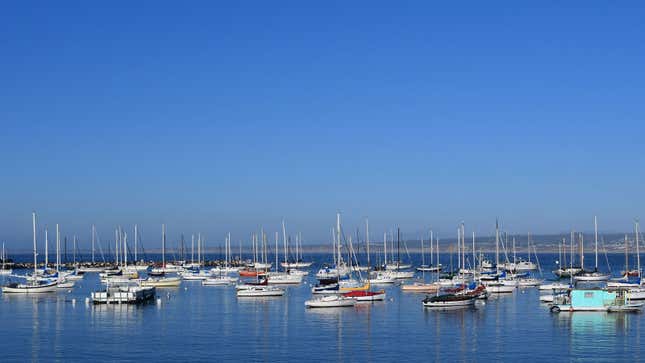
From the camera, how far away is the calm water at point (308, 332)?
51.3 metres

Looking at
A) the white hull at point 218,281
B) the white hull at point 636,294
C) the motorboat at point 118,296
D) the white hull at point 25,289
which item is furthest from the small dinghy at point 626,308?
the white hull at point 25,289

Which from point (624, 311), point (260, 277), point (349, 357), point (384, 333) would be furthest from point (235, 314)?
point (260, 277)

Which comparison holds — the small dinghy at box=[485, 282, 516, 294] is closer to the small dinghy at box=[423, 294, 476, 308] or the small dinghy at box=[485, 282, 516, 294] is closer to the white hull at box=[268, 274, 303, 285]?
the small dinghy at box=[423, 294, 476, 308]

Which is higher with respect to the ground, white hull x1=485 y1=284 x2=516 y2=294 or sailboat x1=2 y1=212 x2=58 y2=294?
sailboat x1=2 y1=212 x2=58 y2=294

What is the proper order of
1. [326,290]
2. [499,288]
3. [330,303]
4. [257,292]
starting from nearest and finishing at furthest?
[330,303]
[257,292]
[326,290]
[499,288]

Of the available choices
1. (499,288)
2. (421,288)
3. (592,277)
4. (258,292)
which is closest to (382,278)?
(421,288)

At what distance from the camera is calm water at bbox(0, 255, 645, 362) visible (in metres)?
51.3

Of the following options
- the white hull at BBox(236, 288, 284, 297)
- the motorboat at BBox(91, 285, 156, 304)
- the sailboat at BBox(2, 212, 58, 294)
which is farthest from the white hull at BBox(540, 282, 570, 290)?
the sailboat at BBox(2, 212, 58, 294)

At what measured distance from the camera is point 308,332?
62.3 metres

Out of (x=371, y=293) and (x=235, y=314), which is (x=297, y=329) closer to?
(x=235, y=314)

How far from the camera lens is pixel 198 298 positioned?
316 feet

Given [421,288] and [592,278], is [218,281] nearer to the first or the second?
[421,288]

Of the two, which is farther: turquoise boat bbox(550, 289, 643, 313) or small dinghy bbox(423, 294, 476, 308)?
small dinghy bbox(423, 294, 476, 308)

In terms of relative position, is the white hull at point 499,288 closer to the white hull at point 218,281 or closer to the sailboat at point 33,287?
the white hull at point 218,281
